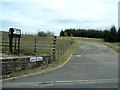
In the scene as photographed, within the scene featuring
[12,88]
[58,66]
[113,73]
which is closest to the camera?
[12,88]

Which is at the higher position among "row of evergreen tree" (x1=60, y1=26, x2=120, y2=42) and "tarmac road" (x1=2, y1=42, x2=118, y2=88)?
"row of evergreen tree" (x1=60, y1=26, x2=120, y2=42)

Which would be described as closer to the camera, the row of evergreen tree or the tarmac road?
the tarmac road

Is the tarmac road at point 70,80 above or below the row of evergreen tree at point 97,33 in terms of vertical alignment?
below

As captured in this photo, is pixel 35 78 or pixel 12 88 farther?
pixel 35 78

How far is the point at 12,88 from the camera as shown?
37.8ft

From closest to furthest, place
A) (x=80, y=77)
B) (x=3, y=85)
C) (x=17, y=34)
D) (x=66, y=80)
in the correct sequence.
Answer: (x=3, y=85) < (x=66, y=80) < (x=80, y=77) < (x=17, y=34)

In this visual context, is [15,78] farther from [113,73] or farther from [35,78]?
[113,73]

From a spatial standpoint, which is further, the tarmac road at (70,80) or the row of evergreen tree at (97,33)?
the row of evergreen tree at (97,33)

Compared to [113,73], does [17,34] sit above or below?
above

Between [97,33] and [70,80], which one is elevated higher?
[97,33]

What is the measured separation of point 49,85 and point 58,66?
21.6 feet

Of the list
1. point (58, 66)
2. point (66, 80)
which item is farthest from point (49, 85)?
point (58, 66)

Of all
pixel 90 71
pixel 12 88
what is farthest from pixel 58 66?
pixel 12 88

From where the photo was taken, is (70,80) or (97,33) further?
(97,33)
